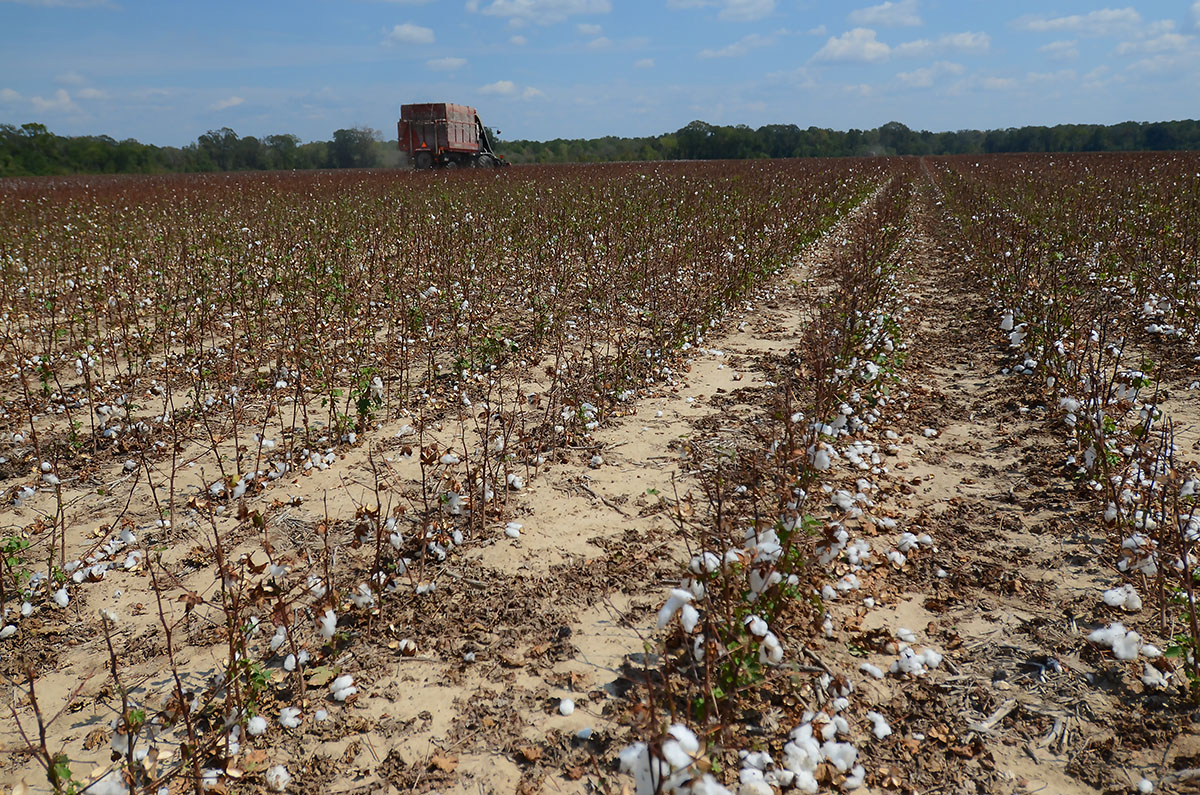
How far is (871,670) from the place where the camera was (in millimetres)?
3014

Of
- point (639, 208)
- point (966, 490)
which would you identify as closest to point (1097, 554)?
point (966, 490)

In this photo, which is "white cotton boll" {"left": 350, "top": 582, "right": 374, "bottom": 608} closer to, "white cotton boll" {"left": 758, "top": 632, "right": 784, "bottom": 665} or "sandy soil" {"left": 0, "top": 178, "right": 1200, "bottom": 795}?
"sandy soil" {"left": 0, "top": 178, "right": 1200, "bottom": 795}

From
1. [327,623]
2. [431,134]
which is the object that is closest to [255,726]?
[327,623]

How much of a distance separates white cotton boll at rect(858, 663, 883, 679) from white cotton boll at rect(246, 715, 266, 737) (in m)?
2.44

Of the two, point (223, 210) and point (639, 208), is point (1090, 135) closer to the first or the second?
point (639, 208)

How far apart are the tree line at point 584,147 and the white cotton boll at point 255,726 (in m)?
47.5

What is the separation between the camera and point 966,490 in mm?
4656

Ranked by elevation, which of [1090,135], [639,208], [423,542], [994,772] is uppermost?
[1090,135]

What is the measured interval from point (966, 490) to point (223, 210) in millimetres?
16338

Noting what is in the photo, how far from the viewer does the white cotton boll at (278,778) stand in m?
2.52

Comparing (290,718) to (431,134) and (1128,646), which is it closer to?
(1128,646)

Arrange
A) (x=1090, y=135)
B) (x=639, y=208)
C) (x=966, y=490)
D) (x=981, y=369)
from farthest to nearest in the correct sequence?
(x=1090, y=135)
(x=639, y=208)
(x=981, y=369)
(x=966, y=490)

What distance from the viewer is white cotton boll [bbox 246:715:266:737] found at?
2.71 metres

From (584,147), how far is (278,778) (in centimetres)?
7080
